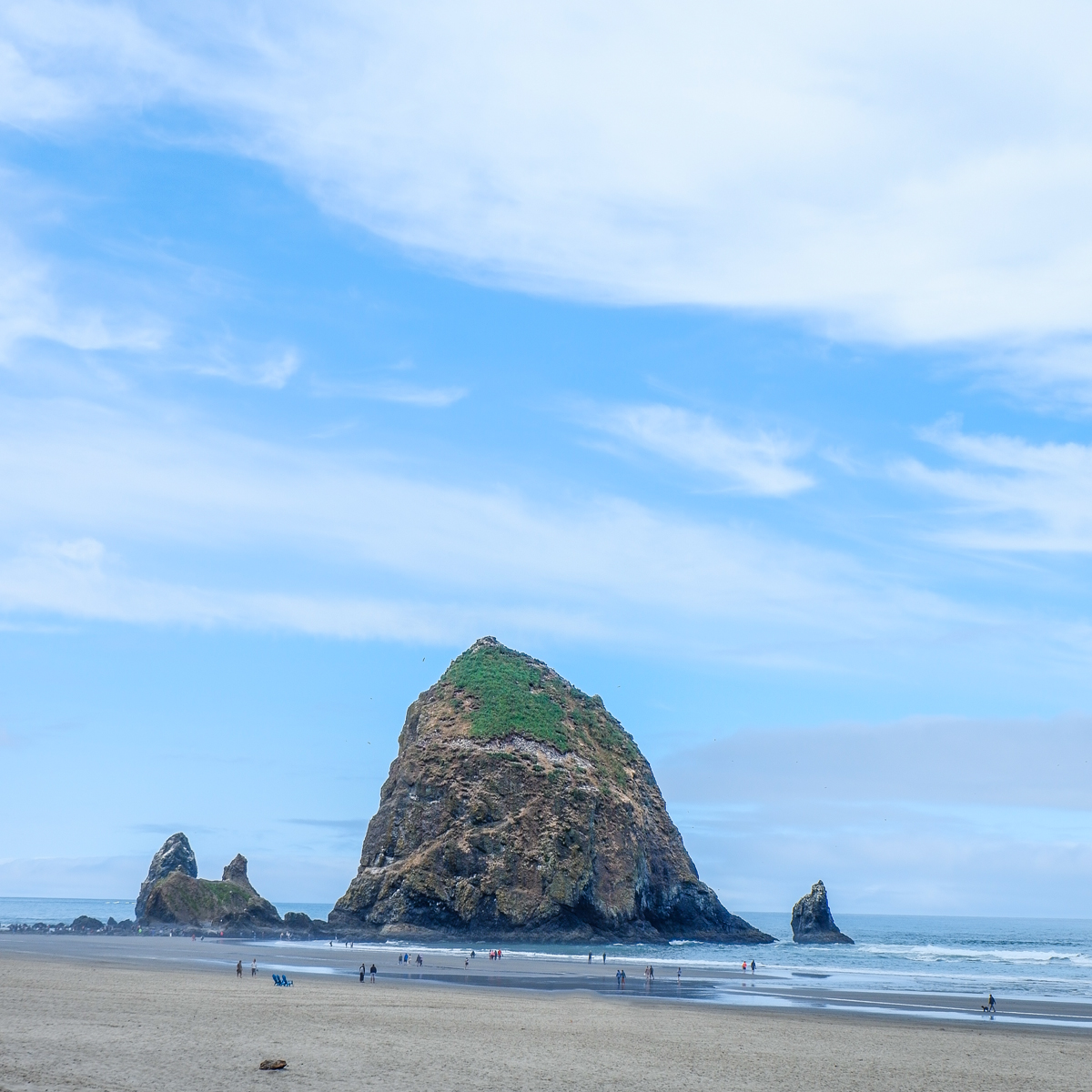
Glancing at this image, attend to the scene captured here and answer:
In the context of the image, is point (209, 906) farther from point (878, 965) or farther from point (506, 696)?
point (878, 965)

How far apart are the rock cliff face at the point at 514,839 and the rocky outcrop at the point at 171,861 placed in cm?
3578

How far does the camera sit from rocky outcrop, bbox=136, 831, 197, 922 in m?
119

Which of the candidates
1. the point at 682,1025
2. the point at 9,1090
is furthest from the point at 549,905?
the point at 9,1090

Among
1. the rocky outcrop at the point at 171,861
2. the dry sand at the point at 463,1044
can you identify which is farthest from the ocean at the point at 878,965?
the rocky outcrop at the point at 171,861

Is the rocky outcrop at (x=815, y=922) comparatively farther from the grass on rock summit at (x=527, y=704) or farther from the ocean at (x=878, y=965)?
the grass on rock summit at (x=527, y=704)

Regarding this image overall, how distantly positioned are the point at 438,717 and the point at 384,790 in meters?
8.56

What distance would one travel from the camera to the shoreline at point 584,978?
43.9m

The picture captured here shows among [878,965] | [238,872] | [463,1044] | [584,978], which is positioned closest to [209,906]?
[238,872]

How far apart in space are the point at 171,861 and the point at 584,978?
7865cm

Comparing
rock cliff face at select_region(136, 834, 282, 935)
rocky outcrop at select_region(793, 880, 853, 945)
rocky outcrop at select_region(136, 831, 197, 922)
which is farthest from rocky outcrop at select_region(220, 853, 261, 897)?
rocky outcrop at select_region(793, 880, 853, 945)

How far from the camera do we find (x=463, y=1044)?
27.8m

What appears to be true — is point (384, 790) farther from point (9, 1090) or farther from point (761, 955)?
point (9, 1090)

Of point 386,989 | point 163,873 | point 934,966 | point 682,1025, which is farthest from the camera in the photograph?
point 163,873

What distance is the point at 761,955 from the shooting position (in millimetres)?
85938
